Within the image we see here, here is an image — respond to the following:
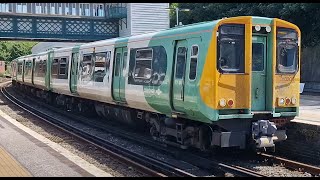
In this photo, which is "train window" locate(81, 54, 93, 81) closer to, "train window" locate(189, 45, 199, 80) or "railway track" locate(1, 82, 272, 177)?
"railway track" locate(1, 82, 272, 177)

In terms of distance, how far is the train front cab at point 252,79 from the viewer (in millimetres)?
9188

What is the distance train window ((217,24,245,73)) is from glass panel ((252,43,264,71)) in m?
0.40

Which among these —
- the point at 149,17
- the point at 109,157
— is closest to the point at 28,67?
the point at 149,17

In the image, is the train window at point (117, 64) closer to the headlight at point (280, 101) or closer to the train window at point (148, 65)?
the train window at point (148, 65)

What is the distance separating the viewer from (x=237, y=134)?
944 centimetres


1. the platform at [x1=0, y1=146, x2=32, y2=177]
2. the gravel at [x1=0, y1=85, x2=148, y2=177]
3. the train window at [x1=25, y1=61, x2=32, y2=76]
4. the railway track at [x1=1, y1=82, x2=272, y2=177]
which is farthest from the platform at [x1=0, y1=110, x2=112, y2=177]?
the train window at [x1=25, y1=61, x2=32, y2=76]

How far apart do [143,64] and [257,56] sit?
3212 mm

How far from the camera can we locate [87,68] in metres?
16.1

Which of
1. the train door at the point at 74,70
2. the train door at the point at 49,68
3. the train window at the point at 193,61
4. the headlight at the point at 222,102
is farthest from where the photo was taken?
the train door at the point at 49,68

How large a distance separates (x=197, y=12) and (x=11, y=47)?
192 feet

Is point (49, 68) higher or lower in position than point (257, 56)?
lower

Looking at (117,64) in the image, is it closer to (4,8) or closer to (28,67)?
(28,67)

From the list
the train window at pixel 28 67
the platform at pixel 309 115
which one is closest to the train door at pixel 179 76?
the platform at pixel 309 115

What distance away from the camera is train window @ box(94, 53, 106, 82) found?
14.5 m
